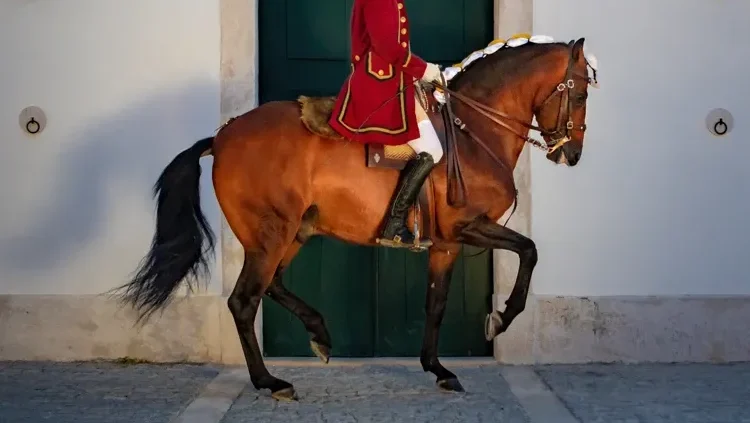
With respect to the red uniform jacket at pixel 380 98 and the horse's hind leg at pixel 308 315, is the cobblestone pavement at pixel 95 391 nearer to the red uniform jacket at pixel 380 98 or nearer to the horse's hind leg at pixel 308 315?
the horse's hind leg at pixel 308 315

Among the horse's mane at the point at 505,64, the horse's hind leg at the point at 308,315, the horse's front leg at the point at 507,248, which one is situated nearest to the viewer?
the horse's front leg at the point at 507,248

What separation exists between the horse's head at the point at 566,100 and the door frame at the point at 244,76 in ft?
3.63

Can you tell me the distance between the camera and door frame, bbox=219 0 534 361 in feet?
18.7

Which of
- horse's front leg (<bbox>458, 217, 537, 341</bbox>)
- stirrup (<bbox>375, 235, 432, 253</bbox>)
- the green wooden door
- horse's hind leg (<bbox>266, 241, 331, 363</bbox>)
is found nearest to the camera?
horse's front leg (<bbox>458, 217, 537, 341</bbox>)

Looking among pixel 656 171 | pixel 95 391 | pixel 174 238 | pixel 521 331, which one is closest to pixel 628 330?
pixel 521 331

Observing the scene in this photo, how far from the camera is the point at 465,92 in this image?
473 centimetres

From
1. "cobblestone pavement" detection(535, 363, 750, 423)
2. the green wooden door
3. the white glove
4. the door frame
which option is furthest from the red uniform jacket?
"cobblestone pavement" detection(535, 363, 750, 423)

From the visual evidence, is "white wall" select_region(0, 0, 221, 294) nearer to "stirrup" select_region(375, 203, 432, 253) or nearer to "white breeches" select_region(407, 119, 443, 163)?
"stirrup" select_region(375, 203, 432, 253)

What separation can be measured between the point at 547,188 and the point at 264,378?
2437 mm

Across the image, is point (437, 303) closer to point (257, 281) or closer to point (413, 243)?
point (413, 243)

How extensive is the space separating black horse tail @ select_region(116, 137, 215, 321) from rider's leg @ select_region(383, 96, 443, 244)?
1.08 meters

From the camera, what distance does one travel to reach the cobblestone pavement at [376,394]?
439 centimetres

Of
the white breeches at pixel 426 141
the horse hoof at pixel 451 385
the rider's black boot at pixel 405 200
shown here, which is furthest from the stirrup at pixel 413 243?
the horse hoof at pixel 451 385

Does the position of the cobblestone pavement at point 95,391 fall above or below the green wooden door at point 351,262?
below
